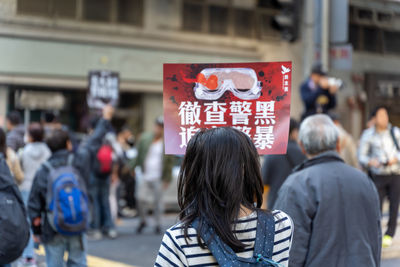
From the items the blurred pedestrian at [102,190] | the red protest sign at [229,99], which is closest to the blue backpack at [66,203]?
the red protest sign at [229,99]

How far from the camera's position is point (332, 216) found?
3941 millimetres

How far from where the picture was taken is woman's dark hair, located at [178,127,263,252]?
7.67 ft

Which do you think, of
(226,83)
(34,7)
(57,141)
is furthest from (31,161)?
(34,7)

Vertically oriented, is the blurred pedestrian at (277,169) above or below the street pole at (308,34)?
below

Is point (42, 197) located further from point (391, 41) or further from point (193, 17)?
point (391, 41)

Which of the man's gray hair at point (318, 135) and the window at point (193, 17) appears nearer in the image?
the man's gray hair at point (318, 135)

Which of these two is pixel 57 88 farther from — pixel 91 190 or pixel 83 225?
pixel 83 225

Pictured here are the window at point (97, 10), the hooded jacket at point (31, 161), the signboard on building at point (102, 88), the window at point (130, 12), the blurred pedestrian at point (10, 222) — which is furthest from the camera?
the window at point (130, 12)

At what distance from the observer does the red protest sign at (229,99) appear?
3.48m

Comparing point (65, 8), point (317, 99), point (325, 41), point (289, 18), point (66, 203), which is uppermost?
point (65, 8)

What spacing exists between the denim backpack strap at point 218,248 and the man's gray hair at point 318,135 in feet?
6.80

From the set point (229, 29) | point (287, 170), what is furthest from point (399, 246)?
point (229, 29)

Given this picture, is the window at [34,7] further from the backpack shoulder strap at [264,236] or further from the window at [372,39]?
the backpack shoulder strap at [264,236]

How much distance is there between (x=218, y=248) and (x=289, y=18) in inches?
313
